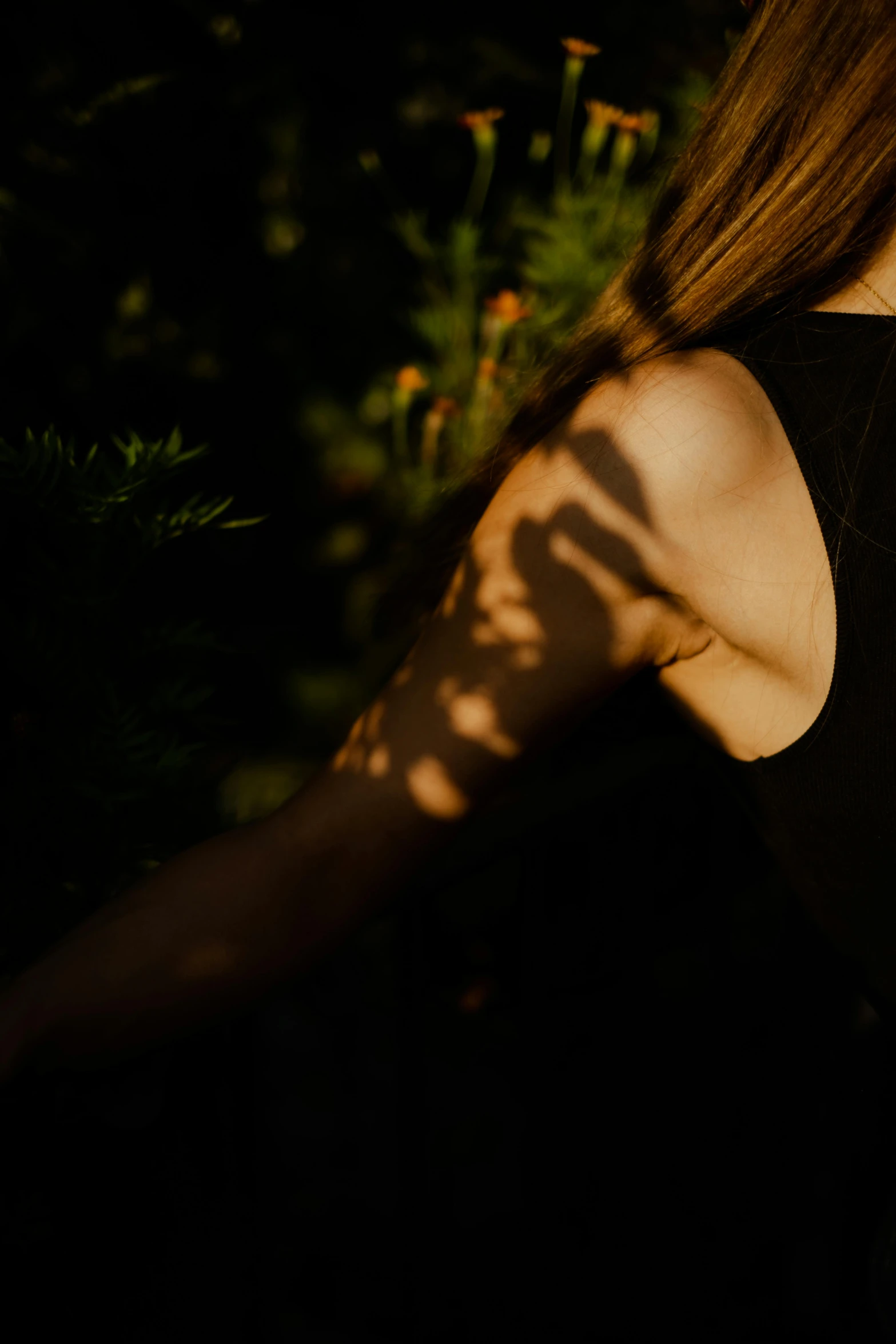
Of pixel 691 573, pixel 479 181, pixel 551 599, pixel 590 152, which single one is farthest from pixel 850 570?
pixel 479 181

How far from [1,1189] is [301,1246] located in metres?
1.50

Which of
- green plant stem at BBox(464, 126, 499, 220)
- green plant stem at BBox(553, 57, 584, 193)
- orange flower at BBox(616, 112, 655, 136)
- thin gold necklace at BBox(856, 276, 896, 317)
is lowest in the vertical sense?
green plant stem at BBox(464, 126, 499, 220)

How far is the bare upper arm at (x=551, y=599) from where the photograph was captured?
0.97 m

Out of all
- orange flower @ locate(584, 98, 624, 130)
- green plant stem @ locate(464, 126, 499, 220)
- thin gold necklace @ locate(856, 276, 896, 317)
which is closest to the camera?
thin gold necklace @ locate(856, 276, 896, 317)

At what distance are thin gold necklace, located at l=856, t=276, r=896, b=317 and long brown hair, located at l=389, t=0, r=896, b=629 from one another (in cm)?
2

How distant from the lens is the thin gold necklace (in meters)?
1.05

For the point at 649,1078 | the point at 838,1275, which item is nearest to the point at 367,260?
the point at 649,1078

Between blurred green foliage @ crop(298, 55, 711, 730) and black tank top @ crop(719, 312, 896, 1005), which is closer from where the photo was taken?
black tank top @ crop(719, 312, 896, 1005)

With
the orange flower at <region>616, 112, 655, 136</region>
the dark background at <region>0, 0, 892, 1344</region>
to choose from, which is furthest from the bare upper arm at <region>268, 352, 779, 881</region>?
the orange flower at <region>616, 112, 655, 136</region>

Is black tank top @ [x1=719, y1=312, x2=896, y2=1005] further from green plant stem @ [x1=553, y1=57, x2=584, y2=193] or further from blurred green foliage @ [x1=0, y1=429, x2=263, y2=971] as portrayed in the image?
→ green plant stem @ [x1=553, y1=57, x2=584, y2=193]

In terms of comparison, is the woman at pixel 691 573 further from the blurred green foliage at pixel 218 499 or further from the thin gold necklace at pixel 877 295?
the blurred green foliage at pixel 218 499

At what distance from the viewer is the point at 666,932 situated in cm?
266

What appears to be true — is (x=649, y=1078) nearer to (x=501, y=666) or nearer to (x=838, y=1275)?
(x=838, y=1275)

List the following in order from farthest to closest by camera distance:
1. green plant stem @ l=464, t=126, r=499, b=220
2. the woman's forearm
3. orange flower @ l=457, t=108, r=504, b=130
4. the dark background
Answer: green plant stem @ l=464, t=126, r=499, b=220
orange flower @ l=457, t=108, r=504, b=130
the dark background
the woman's forearm
